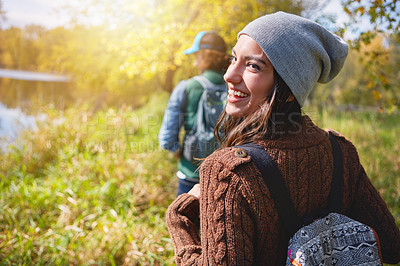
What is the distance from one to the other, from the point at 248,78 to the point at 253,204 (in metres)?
0.44

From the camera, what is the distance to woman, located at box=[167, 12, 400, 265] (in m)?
0.84

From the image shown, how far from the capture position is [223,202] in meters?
0.83

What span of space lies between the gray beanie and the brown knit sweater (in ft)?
0.57

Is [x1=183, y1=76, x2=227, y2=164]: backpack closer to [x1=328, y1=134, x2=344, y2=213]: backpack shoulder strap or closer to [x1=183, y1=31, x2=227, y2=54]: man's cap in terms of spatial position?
[x1=183, y1=31, x2=227, y2=54]: man's cap

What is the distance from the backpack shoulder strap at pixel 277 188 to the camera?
2.86ft

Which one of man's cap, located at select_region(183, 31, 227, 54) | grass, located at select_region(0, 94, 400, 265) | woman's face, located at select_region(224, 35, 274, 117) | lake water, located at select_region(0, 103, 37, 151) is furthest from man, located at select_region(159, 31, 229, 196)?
lake water, located at select_region(0, 103, 37, 151)

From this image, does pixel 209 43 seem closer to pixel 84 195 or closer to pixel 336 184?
pixel 336 184

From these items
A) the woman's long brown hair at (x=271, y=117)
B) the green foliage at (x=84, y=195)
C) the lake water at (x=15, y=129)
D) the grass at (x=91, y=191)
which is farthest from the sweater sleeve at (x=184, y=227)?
the lake water at (x=15, y=129)

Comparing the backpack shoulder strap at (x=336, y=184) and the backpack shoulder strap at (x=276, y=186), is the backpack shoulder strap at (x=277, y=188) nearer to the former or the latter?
the backpack shoulder strap at (x=276, y=186)

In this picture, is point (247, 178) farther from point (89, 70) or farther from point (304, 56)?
point (89, 70)

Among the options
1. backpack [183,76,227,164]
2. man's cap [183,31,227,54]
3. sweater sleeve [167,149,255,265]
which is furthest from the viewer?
man's cap [183,31,227,54]

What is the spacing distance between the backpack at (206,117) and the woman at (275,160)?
1043 mm

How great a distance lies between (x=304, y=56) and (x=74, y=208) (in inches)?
119

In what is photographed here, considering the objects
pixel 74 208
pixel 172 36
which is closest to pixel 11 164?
pixel 74 208
